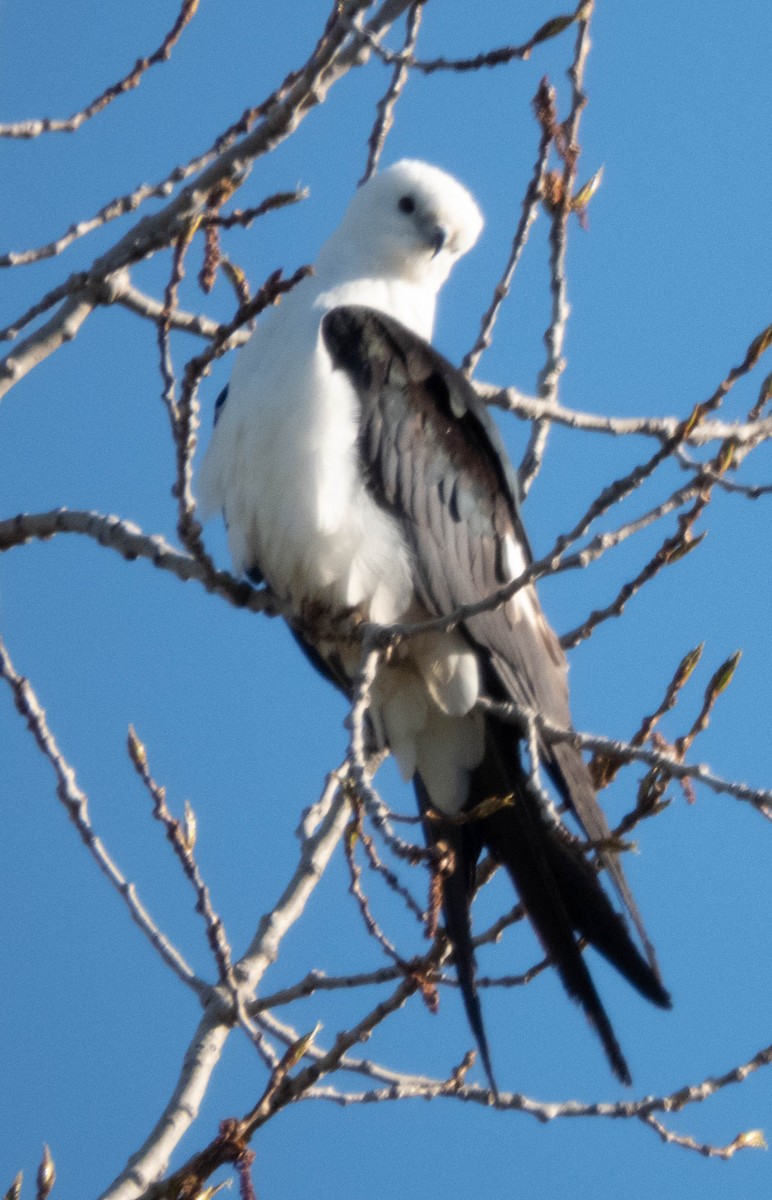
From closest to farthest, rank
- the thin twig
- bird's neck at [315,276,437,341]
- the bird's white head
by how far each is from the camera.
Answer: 1. the thin twig
2. bird's neck at [315,276,437,341]
3. the bird's white head

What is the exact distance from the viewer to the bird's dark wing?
9.96 feet

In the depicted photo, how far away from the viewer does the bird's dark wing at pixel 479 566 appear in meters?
3.04

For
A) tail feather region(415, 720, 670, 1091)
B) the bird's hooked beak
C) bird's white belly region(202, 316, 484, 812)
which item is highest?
the bird's hooked beak

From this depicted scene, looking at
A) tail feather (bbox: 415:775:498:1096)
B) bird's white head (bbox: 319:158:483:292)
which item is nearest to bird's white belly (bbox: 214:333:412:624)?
tail feather (bbox: 415:775:498:1096)

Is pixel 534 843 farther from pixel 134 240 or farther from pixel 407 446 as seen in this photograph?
pixel 134 240

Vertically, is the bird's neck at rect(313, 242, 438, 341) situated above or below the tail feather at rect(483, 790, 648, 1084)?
above

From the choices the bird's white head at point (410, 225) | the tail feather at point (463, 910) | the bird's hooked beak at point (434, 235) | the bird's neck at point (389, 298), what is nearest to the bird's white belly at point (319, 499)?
the bird's neck at point (389, 298)

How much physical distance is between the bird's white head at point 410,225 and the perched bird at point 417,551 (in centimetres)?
46

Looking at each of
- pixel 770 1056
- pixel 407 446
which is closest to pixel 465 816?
pixel 770 1056

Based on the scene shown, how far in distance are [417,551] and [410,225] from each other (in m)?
1.20

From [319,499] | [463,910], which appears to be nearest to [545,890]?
[463,910]

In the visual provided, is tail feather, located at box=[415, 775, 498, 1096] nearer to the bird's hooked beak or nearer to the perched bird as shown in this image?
the perched bird

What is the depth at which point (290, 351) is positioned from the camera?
3.38 metres

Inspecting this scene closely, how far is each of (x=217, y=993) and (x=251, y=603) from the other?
0.89 meters
